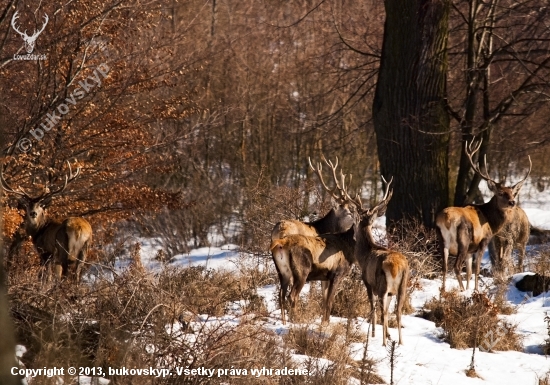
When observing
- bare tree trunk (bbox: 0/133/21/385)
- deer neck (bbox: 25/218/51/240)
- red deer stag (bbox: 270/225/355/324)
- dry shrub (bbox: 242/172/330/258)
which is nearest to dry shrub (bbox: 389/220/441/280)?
dry shrub (bbox: 242/172/330/258)

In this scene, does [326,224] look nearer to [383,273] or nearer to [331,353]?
[383,273]

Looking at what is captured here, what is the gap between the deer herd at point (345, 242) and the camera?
8992mm

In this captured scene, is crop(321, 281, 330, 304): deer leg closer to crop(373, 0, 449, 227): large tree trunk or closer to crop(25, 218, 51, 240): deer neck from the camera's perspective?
crop(25, 218, 51, 240): deer neck

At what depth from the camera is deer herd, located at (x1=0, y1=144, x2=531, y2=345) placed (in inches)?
354

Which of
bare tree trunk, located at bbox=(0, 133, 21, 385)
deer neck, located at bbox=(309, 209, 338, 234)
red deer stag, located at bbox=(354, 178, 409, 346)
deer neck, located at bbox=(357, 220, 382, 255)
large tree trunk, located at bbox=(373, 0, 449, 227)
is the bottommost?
bare tree trunk, located at bbox=(0, 133, 21, 385)

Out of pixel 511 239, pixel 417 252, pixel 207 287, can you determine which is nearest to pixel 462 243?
pixel 417 252

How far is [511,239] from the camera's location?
45.4 ft

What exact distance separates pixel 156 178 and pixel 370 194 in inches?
248

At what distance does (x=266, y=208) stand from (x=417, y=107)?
340 cm

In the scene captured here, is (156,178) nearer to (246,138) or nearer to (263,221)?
(246,138)

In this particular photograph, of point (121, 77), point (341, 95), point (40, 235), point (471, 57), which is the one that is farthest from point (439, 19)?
point (341, 95)

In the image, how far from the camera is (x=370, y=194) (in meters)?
24.9

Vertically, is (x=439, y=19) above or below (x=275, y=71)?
below

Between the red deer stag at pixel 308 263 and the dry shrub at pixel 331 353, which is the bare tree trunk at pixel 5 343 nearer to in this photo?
the dry shrub at pixel 331 353
